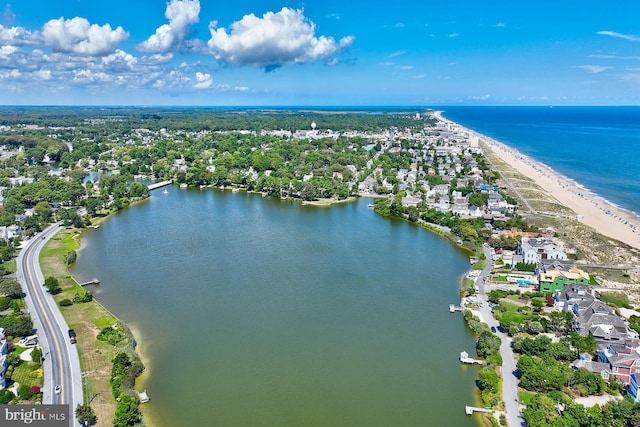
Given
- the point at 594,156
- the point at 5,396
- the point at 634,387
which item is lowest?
the point at 634,387

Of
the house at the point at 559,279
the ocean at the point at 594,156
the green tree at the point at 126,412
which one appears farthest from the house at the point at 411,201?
the green tree at the point at 126,412

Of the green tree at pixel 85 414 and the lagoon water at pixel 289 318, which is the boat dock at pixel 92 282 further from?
the green tree at pixel 85 414

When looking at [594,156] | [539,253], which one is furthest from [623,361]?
[594,156]

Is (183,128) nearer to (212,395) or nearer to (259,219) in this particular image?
(259,219)

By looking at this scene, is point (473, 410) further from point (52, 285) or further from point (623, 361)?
point (52, 285)

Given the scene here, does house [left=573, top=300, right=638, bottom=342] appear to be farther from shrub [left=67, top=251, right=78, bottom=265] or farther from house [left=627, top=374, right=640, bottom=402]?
shrub [left=67, top=251, right=78, bottom=265]

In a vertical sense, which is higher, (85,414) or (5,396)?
(5,396)

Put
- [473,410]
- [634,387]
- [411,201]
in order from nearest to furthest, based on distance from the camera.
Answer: [473,410] < [634,387] < [411,201]
